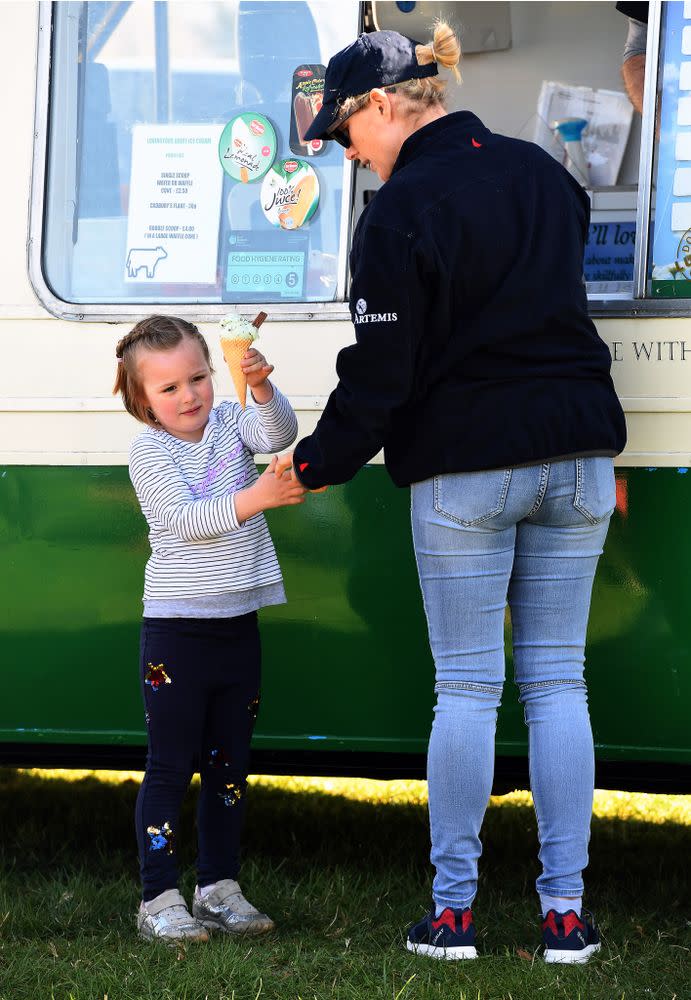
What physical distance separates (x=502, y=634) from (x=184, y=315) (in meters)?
1.19

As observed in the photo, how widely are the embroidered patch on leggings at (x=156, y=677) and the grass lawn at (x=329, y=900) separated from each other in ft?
1.91

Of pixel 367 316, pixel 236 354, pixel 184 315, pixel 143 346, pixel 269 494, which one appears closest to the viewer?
pixel 367 316

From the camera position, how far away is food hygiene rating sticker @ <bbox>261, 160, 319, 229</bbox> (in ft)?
10.4

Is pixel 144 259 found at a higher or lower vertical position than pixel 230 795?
higher

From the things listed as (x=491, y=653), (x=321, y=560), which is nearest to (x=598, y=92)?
(x=321, y=560)

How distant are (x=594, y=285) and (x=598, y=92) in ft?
3.66

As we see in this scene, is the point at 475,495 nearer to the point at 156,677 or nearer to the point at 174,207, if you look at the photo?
the point at 156,677

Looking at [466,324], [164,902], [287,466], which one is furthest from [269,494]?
[164,902]

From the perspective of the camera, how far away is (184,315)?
124 inches

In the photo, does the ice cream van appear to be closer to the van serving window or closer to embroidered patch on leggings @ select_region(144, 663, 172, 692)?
the van serving window

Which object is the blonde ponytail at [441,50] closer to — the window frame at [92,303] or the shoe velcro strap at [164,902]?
the window frame at [92,303]

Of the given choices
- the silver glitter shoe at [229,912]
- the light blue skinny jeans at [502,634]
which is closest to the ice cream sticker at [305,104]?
the light blue skinny jeans at [502,634]

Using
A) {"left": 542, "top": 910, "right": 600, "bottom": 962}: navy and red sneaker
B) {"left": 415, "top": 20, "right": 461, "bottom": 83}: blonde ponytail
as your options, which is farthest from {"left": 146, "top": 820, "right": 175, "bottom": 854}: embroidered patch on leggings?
{"left": 415, "top": 20, "right": 461, "bottom": 83}: blonde ponytail

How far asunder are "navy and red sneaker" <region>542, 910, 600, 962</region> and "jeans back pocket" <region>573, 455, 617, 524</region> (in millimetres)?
847
